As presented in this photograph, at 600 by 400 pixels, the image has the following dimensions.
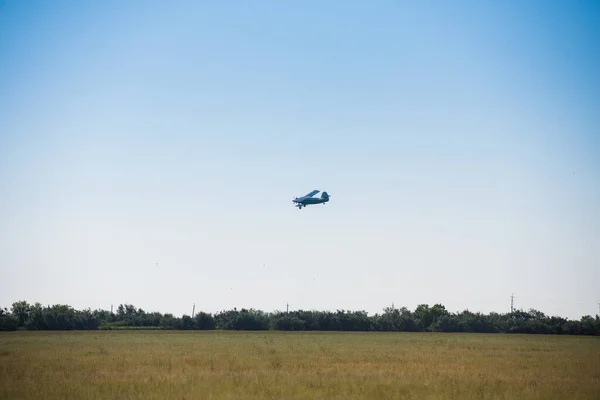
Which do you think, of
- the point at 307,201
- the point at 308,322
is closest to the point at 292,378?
the point at 307,201

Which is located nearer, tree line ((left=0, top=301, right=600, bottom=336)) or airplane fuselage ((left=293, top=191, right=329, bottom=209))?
airplane fuselage ((left=293, top=191, right=329, bottom=209))

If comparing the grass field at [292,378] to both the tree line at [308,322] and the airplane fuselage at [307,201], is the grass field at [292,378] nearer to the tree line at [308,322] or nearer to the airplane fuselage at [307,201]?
the airplane fuselage at [307,201]

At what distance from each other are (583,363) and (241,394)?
24310 mm

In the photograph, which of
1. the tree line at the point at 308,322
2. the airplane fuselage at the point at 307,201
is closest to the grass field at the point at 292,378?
the airplane fuselage at the point at 307,201

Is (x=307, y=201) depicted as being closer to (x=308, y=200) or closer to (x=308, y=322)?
(x=308, y=200)

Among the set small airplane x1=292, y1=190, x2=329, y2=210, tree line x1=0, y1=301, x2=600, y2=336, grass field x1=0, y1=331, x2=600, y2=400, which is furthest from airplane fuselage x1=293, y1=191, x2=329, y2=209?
tree line x1=0, y1=301, x2=600, y2=336

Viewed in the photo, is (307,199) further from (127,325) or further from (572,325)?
(127,325)

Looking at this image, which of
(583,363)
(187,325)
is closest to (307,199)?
(583,363)

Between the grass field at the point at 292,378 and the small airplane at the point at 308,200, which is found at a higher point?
the small airplane at the point at 308,200

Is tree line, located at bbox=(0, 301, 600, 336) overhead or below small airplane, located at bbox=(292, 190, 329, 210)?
below

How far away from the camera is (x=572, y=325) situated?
109688 mm

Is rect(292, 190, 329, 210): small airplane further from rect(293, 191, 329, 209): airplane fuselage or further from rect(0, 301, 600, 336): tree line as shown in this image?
rect(0, 301, 600, 336): tree line

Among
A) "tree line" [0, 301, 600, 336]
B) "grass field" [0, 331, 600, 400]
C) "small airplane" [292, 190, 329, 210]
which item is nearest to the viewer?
"grass field" [0, 331, 600, 400]

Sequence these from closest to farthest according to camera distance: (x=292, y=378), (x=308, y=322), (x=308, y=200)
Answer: (x=292, y=378) → (x=308, y=200) → (x=308, y=322)
